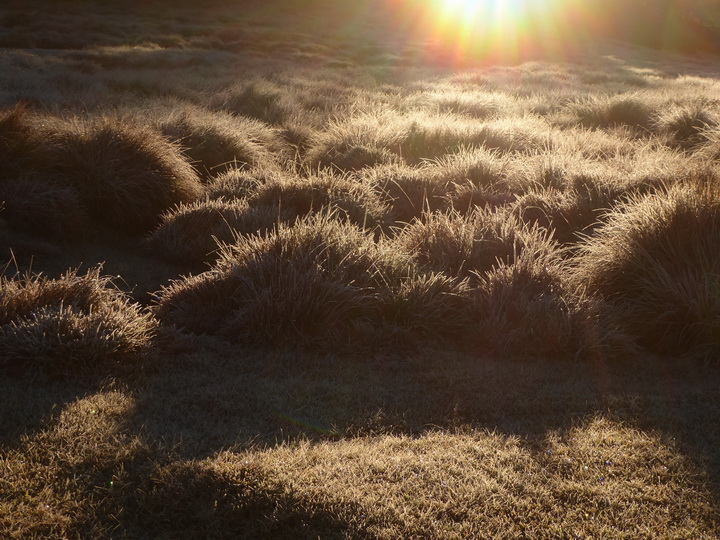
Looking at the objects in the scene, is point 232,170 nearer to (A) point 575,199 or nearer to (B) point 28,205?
(B) point 28,205

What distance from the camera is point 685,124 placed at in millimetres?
12828

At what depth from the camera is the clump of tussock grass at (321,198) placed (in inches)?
321

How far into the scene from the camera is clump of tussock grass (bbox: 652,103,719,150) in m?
12.3

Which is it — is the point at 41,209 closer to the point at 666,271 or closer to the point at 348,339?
the point at 348,339

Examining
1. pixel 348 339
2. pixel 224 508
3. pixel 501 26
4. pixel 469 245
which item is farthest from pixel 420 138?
pixel 501 26

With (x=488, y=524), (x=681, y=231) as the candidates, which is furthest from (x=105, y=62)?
(x=488, y=524)

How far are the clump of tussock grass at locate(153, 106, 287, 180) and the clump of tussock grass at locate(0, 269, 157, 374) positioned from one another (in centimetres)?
505

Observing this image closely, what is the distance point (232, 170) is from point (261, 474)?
7023 millimetres

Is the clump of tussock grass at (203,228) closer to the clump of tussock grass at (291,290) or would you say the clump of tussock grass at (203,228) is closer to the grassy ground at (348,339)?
the grassy ground at (348,339)

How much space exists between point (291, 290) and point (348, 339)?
1.87 ft

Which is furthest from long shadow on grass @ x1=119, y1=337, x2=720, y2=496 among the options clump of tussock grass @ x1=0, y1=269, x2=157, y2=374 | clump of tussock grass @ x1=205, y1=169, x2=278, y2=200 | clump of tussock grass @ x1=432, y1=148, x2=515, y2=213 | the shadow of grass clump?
clump of tussock grass @ x1=205, y1=169, x2=278, y2=200

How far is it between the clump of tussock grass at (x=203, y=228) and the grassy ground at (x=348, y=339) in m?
0.04

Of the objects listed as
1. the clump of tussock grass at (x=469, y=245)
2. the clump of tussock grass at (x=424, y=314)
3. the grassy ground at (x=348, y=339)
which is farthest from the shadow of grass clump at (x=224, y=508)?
the clump of tussock grass at (x=469, y=245)

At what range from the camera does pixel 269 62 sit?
27500 mm
